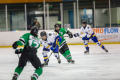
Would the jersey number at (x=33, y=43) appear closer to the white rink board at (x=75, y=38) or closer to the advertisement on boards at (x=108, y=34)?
the white rink board at (x=75, y=38)

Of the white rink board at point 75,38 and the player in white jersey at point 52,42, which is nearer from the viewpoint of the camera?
the player in white jersey at point 52,42

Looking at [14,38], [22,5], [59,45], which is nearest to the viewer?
Result: [59,45]

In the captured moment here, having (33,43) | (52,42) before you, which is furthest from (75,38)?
(33,43)

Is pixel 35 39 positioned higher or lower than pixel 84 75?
higher

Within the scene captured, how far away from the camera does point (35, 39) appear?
4.33 metres

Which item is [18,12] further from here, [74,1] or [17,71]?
[17,71]

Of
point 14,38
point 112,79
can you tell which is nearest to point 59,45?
point 112,79

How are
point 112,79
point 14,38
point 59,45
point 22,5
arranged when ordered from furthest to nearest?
1. point 22,5
2. point 14,38
3. point 59,45
4. point 112,79

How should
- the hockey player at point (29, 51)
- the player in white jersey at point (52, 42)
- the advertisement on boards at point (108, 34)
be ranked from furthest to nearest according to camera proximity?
the advertisement on boards at point (108, 34)
the player in white jersey at point (52, 42)
the hockey player at point (29, 51)

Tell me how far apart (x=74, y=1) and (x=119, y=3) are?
2.26 meters

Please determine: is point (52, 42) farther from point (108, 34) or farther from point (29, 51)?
point (108, 34)

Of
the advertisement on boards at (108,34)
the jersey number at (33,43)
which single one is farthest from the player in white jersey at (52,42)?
the advertisement on boards at (108,34)

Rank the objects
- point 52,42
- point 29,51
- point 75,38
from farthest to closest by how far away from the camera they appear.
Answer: point 75,38, point 52,42, point 29,51

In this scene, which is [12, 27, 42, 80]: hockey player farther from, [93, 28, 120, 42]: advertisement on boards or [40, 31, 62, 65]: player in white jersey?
[93, 28, 120, 42]: advertisement on boards
